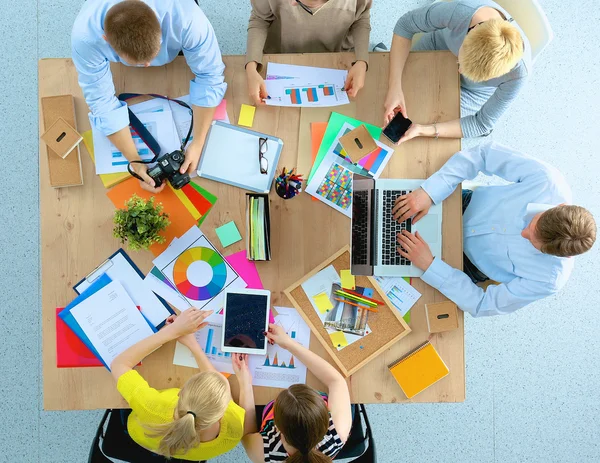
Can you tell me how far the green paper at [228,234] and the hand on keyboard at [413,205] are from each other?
0.58 metres

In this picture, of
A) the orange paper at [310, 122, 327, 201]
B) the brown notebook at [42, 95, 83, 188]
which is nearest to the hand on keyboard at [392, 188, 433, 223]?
the orange paper at [310, 122, 327, 201]

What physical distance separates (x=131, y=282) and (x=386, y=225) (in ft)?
3.09

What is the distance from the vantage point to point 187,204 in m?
1.79

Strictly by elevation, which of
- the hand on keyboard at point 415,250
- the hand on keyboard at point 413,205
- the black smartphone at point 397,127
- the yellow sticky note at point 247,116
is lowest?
the hand on keyboard at point 415,250

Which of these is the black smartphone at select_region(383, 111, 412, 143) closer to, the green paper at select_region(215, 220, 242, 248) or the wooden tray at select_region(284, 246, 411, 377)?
the wooden tray at select_region(284, 246, 411, 377)

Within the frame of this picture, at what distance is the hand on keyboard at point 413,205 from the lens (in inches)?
70.0

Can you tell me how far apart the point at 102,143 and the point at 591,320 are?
242 centimetres

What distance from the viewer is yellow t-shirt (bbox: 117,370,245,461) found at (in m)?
1.66

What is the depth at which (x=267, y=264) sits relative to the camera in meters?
1.78

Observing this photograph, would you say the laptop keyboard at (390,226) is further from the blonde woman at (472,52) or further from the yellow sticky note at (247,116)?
the yellow sticky note at (247,116)

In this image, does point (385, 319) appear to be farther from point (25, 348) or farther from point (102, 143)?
point (25, 348)

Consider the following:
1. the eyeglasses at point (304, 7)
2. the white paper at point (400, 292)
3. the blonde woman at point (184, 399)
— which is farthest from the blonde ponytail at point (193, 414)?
the eyeglasses at point (304, 7)

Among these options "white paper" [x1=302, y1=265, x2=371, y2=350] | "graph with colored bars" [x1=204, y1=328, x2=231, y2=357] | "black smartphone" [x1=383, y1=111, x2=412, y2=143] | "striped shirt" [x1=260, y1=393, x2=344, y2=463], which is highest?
"black smartphone" [x1=383, y1=111, x2=412, y2=143]

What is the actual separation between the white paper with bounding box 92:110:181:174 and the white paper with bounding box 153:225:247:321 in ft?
1.12
